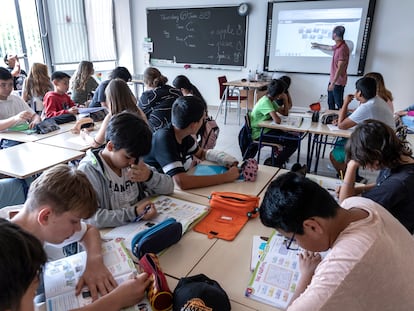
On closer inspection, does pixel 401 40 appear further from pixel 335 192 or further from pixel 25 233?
pixel 25 233

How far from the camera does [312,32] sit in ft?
20.0

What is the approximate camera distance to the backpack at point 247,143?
375 centimetres

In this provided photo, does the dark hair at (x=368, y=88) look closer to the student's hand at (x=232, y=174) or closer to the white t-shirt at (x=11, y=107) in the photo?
the student's hand at (x=232, y=174)

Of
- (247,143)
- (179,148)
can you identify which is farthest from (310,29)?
(179,148)

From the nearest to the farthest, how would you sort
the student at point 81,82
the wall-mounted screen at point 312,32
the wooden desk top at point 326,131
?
the wooden desk top at point 326,131
the student at point 81,82
the wall-mounted screen at point 312,32

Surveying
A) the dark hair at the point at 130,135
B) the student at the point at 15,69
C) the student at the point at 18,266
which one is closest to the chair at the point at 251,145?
the dark hair at the point at 130,135

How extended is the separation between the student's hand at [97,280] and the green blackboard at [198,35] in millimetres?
6347

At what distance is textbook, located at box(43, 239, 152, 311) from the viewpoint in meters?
0.98

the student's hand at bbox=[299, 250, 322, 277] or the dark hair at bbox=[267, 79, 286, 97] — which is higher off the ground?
the dark hair at bbox=[267, 79, 286, 97]

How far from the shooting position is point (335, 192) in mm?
1787

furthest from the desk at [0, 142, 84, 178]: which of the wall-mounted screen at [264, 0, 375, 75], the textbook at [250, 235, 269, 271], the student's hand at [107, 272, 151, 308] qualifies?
the wall-mounted screen at [264, 0, 375, 75]

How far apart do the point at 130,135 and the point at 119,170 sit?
8.6 inches

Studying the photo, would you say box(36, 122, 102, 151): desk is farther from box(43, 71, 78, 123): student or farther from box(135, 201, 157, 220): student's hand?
box(135, 201, 157, 220): student's hand

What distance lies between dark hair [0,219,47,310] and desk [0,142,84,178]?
1.61m
